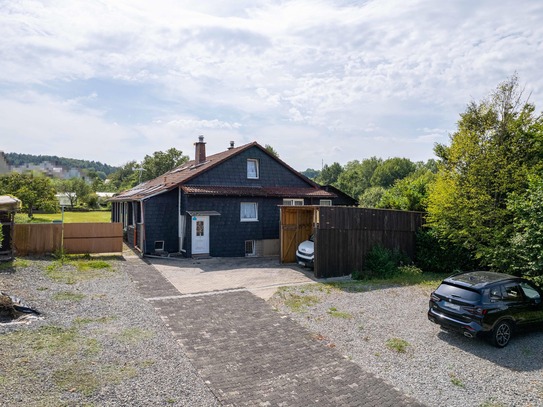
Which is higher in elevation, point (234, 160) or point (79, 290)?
point (234, 160)

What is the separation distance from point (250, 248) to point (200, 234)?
3024mm

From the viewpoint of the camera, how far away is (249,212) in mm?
21109

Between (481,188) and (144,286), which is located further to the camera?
(481,188)

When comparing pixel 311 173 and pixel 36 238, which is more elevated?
pixel 311 173

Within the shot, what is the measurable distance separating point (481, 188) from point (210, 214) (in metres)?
12.6

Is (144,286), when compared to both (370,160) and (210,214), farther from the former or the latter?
(370,160)

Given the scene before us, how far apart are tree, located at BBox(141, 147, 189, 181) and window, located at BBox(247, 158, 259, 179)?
37.9 metres

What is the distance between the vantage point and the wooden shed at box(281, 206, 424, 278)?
15.1 meters

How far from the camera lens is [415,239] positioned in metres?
17.8

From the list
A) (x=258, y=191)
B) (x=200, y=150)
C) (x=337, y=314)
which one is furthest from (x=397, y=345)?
(x=200, y=150)

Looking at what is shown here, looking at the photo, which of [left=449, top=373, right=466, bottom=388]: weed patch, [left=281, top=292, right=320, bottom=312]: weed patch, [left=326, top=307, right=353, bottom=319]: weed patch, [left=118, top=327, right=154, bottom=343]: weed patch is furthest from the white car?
[left=449, top=373, right=466, bottom=388]: weed patch

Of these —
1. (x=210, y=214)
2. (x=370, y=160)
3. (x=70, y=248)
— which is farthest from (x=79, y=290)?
(x=370, y=160)

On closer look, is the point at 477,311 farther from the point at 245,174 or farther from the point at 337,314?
the point at 245,174

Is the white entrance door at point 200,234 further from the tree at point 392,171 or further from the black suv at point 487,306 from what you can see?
the tree at point 392,171
